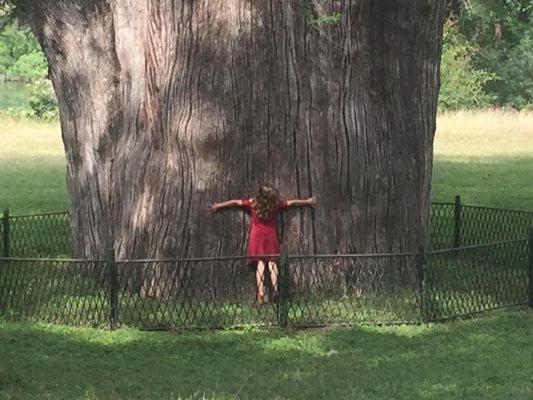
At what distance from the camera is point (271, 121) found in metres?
11.7

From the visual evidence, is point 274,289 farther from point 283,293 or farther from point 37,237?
point 37,237

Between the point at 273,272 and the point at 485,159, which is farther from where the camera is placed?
the point at 485,159

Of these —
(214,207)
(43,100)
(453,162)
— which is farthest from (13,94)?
(214,207)

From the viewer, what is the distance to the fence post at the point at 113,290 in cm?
1034

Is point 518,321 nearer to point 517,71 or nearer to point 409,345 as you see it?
point 409,345

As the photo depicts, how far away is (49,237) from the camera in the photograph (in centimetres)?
1706

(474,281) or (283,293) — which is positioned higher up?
(283,293)

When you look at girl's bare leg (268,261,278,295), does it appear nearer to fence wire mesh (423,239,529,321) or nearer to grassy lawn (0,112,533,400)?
grassy lawn (0,112,533,400)

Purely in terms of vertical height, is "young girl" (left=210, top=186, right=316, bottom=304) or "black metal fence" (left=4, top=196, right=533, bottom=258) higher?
"young girl" (left=210, top=186, right=316, bottom=304)

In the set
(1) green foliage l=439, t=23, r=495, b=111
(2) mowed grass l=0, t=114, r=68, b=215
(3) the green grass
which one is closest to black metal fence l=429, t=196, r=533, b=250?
(2) mowed grass l=0, t=114, r=68, b=215

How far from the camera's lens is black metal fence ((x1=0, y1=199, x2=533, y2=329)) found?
35.0 ft

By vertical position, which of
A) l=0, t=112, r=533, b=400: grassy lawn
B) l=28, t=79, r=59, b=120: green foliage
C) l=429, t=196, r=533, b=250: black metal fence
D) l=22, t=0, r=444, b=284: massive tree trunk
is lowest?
l=28, t=79, r=59, b=120: green foliage

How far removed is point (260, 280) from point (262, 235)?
18.1 inches

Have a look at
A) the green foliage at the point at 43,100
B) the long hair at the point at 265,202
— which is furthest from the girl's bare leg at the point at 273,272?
the green foliage at the point at 43,100
